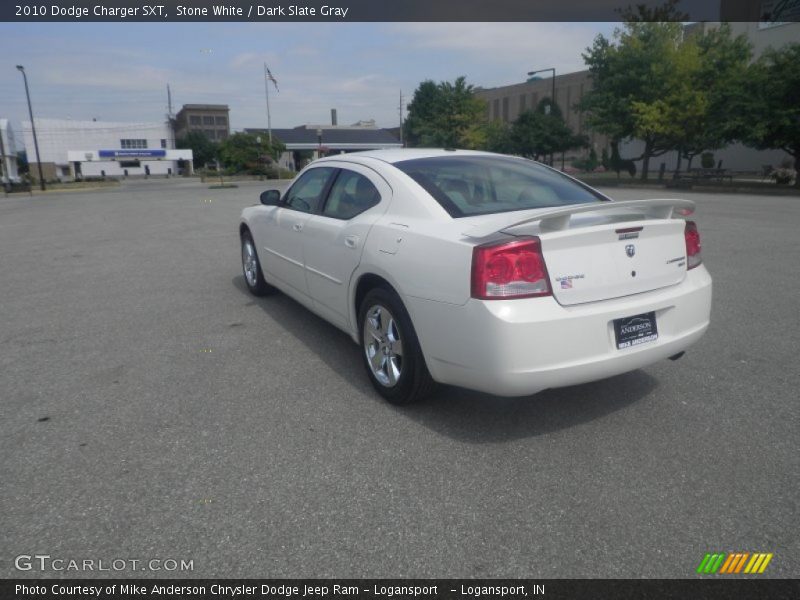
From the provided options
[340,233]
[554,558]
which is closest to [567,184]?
[340,233]

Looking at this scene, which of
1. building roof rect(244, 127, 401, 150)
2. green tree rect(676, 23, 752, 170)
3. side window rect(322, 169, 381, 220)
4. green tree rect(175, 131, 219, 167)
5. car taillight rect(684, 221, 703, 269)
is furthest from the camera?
green tree rect(175, 131, 219, 167)

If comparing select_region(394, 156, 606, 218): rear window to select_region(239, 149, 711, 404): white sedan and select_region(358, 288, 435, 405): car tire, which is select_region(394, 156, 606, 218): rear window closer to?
select_region(239, 149, 711, 404): white sedan

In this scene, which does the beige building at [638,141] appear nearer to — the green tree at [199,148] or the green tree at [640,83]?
the green tree at [640,83]

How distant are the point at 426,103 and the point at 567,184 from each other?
8278 cm

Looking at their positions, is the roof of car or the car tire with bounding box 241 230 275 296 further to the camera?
the car tire with bounding box 241 230 275 296

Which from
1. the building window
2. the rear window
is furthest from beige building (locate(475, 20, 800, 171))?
the building window

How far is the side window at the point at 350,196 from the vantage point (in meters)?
4.14

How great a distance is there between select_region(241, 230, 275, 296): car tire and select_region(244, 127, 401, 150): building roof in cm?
8845

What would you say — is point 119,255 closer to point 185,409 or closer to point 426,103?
point 185,409

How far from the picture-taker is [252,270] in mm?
6625

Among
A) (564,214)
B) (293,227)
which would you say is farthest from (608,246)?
(293,227)

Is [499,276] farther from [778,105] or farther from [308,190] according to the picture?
[778,105]

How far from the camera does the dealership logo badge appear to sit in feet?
7.26

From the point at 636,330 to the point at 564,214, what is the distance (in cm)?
82
